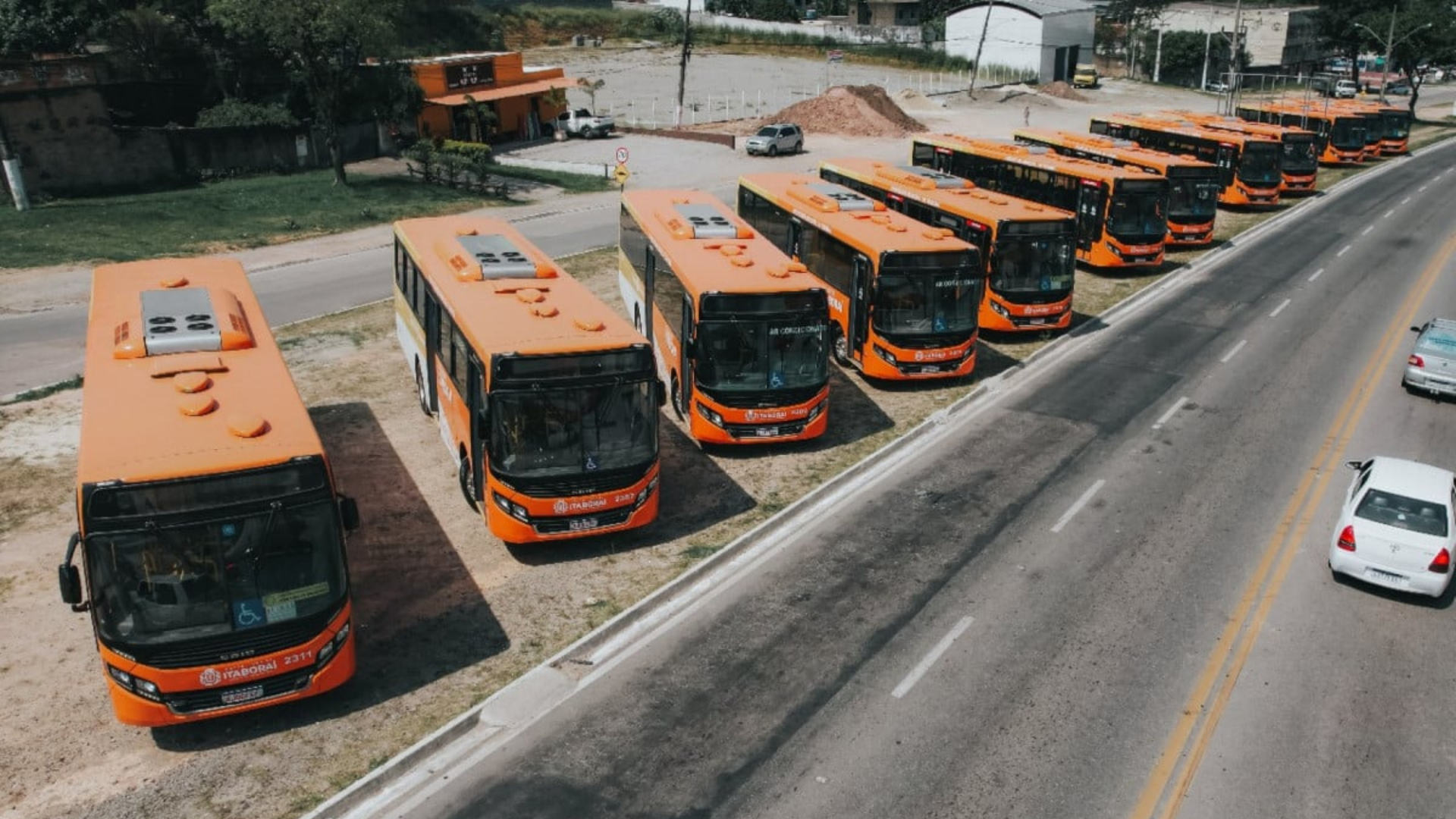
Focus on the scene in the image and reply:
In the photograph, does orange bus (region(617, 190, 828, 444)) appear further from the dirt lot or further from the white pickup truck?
the white pickup truck

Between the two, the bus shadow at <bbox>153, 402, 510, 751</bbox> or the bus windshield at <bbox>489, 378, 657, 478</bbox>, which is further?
the bus windshield at <bbox>489, 378, 657, 478</bbox>

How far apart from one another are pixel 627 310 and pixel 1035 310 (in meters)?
10.3

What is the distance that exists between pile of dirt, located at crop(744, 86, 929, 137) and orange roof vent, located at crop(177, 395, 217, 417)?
55.4 metres

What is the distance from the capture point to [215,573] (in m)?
11.7

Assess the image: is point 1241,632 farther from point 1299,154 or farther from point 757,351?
point 1299,154

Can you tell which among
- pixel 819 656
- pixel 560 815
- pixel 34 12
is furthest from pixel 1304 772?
pixel 34 12

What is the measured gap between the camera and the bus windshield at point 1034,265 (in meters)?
27.0

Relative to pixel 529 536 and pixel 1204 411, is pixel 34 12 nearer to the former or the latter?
pixel 529 536

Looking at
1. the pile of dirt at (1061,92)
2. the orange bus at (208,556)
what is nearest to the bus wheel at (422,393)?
the orange bus at (208,556)

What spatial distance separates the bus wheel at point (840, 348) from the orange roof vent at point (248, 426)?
48.9ft

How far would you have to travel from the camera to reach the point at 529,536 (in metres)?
16.1

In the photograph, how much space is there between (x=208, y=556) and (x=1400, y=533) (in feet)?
51.4

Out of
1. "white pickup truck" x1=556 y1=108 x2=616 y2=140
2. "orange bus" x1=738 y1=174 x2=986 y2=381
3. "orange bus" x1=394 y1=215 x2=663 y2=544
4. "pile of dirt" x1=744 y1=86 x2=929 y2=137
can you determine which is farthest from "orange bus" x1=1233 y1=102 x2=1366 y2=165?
"orange bus" x1=394 y1=215 x2=663 y2=544

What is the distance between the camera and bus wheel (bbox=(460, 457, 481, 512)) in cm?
1745
